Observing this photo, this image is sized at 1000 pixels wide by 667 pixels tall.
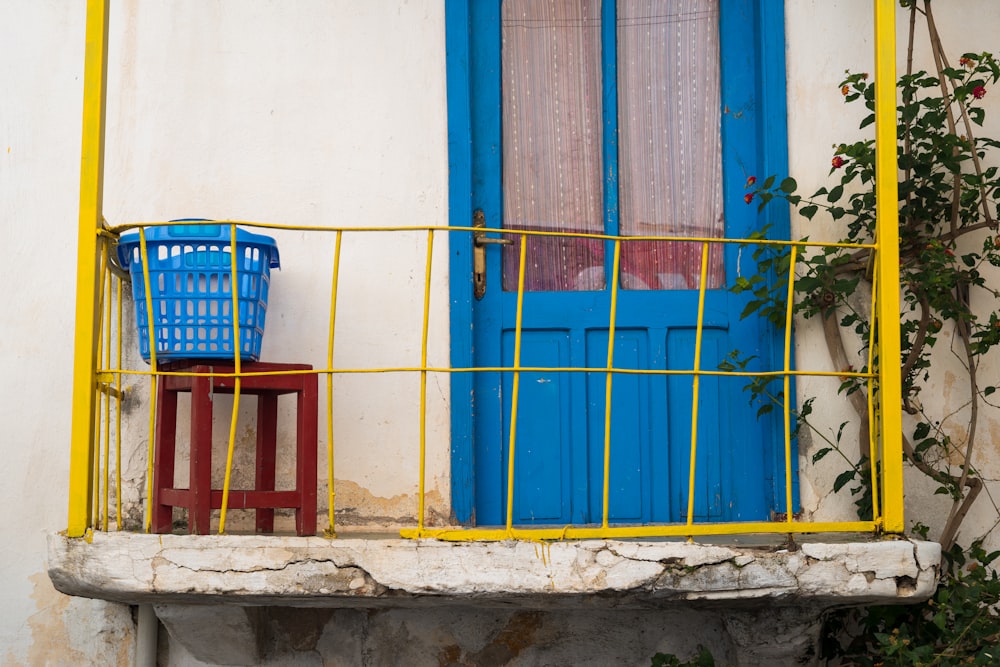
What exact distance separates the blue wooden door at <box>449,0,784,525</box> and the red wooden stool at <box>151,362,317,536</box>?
30.6 inches

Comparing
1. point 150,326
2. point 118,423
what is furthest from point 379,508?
point 150,326

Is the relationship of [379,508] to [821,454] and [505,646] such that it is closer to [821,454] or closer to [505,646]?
[505,646]

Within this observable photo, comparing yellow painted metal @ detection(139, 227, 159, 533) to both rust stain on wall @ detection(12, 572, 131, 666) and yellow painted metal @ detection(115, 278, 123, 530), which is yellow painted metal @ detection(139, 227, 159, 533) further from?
rust stain on wall @ detection(12, 572, 131, 666)

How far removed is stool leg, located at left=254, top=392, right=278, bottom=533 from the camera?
387cm

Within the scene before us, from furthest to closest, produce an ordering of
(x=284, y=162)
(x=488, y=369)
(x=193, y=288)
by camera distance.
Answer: (x=284, y=162)
(x=193, y=288)
(x=488, y=369)

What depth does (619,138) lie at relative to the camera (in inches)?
173

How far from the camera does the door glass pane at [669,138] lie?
435 centimetres

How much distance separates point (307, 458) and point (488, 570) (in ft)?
2.40

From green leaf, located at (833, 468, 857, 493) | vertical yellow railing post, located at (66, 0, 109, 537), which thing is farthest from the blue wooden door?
vertical yellow railing post, located at (66, 0, 109, 537)

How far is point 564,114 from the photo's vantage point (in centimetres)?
439

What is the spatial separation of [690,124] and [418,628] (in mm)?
2250

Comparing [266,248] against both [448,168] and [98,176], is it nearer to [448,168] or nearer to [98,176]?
[98,176]

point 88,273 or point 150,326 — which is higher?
point 88,273

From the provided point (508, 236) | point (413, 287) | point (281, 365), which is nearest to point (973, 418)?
point (508, 236)
